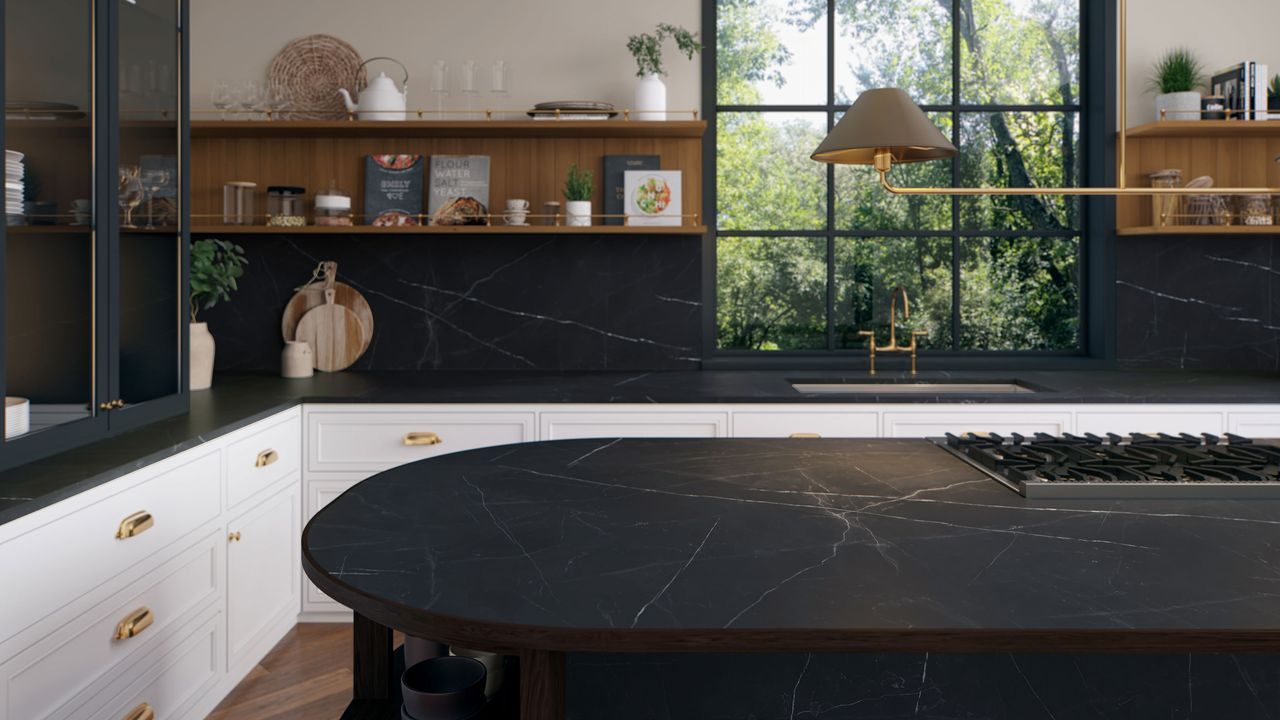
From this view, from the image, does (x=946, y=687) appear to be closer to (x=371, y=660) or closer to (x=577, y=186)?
(x=371, y=660)

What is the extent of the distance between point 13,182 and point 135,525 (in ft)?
2.49

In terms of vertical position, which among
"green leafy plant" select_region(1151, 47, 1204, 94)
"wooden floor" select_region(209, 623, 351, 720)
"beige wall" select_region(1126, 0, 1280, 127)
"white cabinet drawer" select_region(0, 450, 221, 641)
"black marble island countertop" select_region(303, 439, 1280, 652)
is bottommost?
"wooden floor" select_region(209, 623, 351, 720)

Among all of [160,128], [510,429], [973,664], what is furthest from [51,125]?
[973,664]

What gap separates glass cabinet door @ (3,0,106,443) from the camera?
1.99 m

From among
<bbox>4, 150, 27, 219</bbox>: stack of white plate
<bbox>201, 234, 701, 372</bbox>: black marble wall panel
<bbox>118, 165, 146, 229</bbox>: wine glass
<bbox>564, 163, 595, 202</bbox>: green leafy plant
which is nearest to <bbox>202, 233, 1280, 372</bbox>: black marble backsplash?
<bbox>201, 234, 701, 372</bbox>: black marble wall panel

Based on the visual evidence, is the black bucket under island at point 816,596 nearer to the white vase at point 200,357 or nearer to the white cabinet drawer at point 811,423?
the white cabinet drawer at point 811,423

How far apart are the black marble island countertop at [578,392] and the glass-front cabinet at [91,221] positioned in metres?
0.12

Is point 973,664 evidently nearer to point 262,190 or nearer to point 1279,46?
point 262,190

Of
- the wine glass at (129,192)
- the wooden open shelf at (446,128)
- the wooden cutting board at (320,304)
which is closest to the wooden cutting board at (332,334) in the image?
the wooden cutting board at (320,304)

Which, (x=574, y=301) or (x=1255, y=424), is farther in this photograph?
(x=574, y=301)

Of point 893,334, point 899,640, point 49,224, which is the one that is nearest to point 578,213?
point 893,334

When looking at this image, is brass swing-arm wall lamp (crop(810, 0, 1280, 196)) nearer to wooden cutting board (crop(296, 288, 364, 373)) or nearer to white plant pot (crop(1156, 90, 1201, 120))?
white plant pot (crop(1156, 90, 1201, 120))

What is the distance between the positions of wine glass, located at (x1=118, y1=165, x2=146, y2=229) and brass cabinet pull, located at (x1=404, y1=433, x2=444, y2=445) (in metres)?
1.03

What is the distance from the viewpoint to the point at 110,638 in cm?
205
